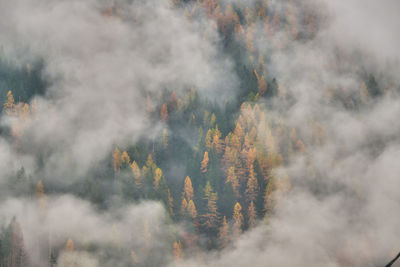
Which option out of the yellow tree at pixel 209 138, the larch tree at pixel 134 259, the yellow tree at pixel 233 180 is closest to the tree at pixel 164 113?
the yellow tree at pixel 209 138

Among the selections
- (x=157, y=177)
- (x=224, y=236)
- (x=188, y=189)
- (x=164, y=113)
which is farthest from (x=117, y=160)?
(x=224, y=236)

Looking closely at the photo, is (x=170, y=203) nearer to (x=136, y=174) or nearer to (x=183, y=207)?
(x=183, y=207)

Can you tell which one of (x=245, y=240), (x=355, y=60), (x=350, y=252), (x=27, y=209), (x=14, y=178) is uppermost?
(x=355, y=60)

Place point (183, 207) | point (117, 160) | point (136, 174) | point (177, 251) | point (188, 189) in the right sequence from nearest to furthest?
point (177, 251) → point (183, 207) → point (188, 189) → point (136, 174) → point (117, 160)

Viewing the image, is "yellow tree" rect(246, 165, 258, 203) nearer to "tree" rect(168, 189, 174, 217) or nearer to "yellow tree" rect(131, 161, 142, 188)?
"tree" rect(168, 189, 174, 217)

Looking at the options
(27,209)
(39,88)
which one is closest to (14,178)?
(27,209)

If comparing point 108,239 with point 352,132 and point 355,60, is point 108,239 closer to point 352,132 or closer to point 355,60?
point 352,132
